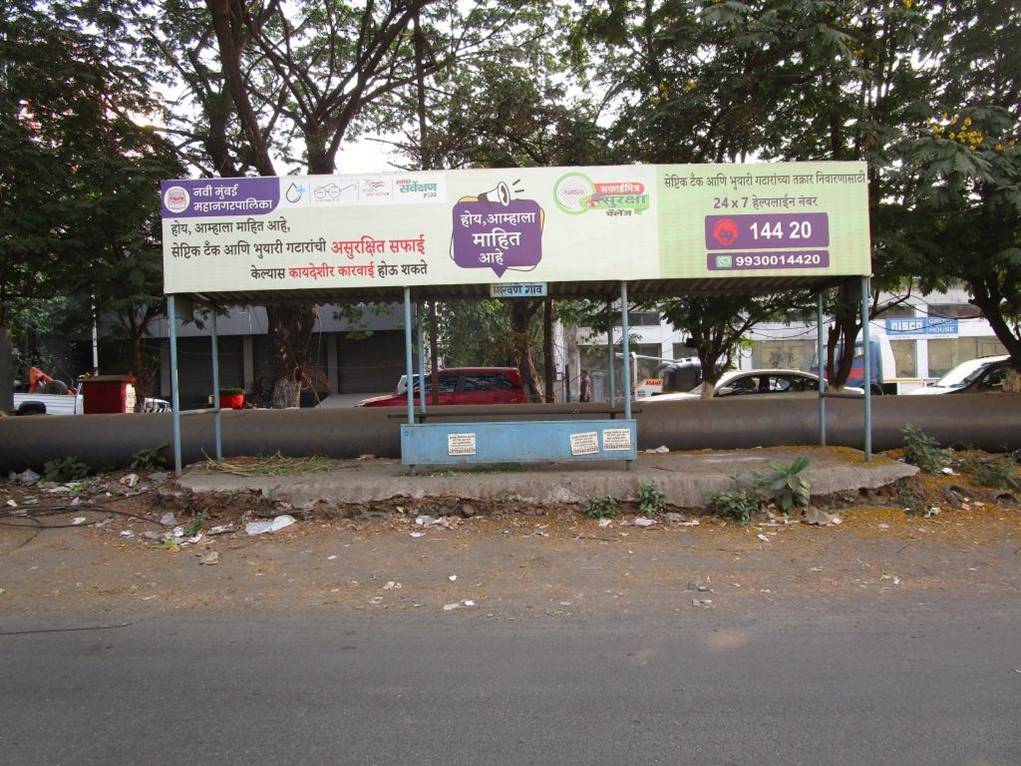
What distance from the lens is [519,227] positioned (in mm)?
7520

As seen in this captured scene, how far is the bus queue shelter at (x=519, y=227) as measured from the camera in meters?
7.50

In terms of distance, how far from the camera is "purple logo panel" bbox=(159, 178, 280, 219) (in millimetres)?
7516

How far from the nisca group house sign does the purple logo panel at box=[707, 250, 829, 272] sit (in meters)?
0.01

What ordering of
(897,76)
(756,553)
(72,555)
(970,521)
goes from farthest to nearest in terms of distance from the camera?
(897,76) < (970,521) < (72,555) < (756,553)

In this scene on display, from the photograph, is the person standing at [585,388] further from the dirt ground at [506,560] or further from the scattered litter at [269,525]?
the scattered litter at [269,525]

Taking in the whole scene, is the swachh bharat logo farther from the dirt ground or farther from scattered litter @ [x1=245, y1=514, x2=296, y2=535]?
scattered litter @ [x1=245, y1=514, x2=296, y2=535]

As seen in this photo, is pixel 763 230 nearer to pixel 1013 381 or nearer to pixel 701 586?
pixel 701 586

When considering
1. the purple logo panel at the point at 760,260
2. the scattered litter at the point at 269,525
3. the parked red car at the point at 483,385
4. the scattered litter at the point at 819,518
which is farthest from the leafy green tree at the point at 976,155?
the parked red car at the point at 483,385

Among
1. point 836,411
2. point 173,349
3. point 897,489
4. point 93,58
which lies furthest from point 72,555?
point 93,58

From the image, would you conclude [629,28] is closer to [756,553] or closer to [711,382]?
[711,382]

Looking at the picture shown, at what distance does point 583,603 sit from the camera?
4973 millimetres

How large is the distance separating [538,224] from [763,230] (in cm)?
242

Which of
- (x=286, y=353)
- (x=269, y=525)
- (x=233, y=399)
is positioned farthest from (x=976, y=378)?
(x=233, y=399)

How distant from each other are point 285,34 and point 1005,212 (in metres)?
13.3
